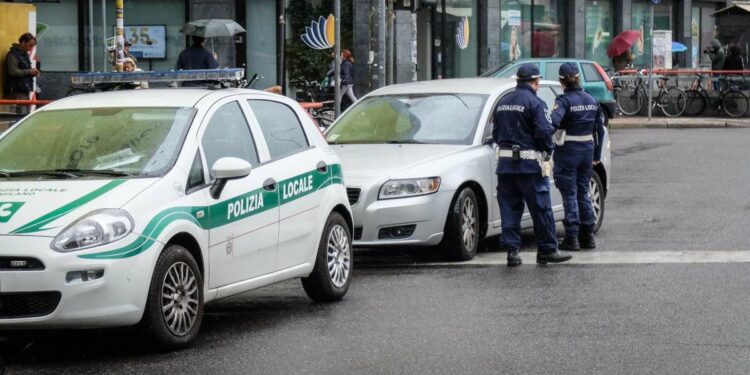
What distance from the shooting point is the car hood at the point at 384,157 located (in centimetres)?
1190

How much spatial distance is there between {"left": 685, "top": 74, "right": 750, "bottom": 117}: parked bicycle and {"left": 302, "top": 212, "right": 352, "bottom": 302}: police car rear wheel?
27400 millimetres

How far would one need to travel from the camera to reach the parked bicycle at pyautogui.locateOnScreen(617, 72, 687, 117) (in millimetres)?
36500

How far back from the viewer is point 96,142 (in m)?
8.70

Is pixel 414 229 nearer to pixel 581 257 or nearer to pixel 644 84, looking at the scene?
pixel 581 257

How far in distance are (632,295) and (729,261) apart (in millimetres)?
2084

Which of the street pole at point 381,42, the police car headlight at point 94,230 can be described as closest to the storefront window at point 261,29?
the street pole at point 381,42

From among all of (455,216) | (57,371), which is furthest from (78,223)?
(455,216)

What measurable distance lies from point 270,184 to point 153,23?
2778cm

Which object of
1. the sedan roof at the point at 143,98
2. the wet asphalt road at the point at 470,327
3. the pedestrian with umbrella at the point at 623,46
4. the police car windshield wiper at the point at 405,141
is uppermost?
the pedestrian with umbrella at the point at 623,46

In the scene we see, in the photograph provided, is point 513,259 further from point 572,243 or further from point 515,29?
point 515,29

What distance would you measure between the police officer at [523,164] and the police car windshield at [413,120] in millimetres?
846

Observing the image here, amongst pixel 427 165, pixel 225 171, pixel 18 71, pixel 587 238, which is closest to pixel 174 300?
pixel 225 171

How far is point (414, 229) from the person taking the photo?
11.9 meters

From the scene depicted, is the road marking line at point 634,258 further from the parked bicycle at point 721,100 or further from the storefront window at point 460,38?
the storefront window at point 460,38
